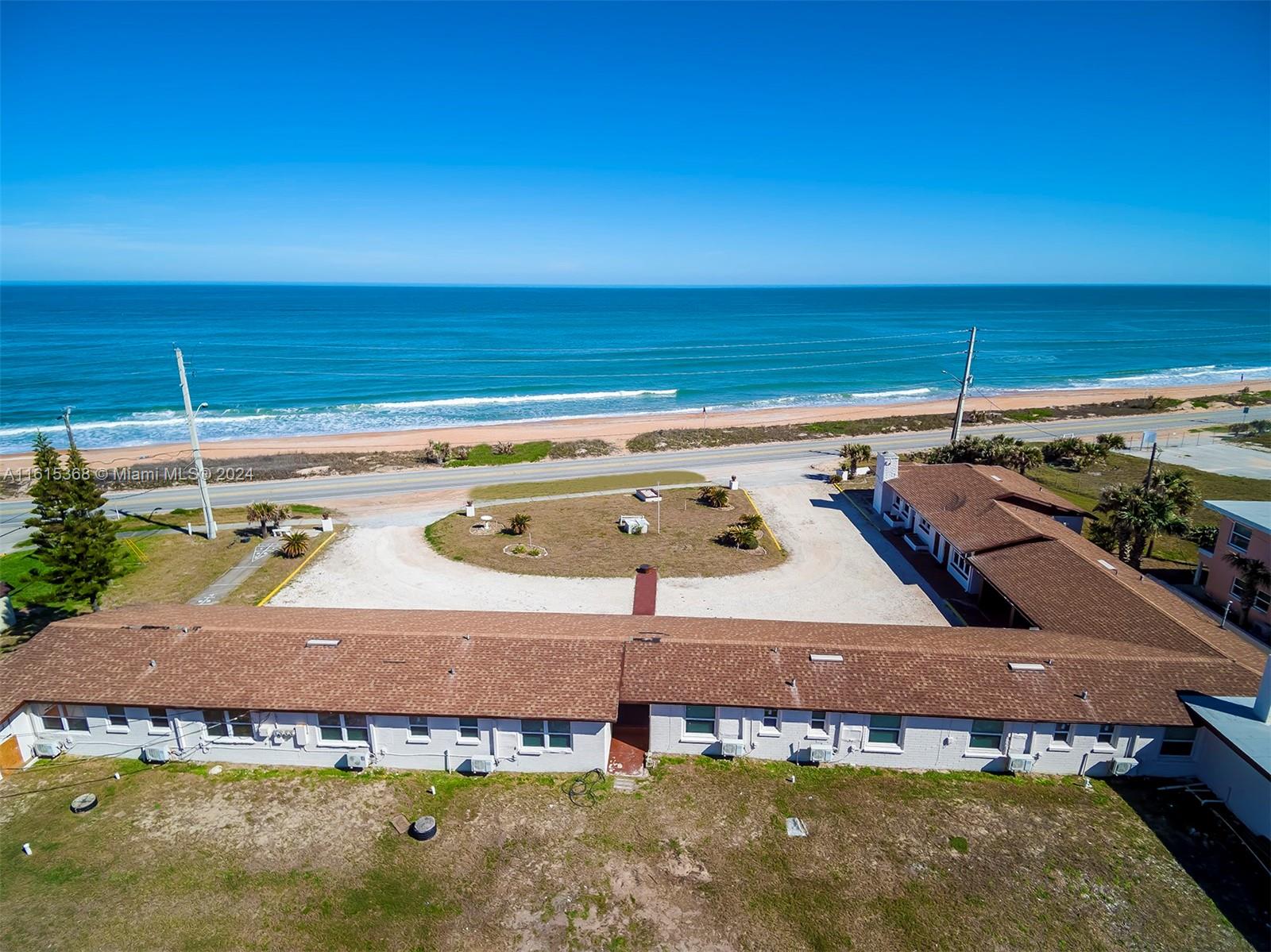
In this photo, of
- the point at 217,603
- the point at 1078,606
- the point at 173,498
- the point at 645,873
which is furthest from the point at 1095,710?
the point at 173,498

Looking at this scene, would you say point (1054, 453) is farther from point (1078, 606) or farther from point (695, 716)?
point (695, 716)

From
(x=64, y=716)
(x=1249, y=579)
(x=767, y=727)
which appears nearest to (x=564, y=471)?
(x=767, y=727)

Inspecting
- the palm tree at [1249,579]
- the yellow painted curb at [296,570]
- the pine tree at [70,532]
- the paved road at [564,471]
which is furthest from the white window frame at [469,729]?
the palm tree at [1249,579]

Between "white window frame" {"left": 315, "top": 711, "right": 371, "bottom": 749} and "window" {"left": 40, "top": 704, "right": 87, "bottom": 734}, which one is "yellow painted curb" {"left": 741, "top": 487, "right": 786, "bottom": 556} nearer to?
"white window frame" {"left": 315, "top": 711, "right": 371, "bottom": 749}

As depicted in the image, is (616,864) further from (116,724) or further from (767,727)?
(116,724)

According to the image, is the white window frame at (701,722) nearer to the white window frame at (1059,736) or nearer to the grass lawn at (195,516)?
the white window frame at (1059,736)

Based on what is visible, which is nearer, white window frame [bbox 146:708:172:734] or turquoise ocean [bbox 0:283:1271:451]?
white window frame [bbox 146:708:172:734]

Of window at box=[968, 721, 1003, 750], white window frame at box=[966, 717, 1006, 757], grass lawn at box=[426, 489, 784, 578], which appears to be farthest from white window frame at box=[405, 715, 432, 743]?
window at box=[968, 721, 1003, 750]

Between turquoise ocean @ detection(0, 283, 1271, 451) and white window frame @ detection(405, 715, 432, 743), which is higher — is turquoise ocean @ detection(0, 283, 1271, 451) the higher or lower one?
the higher one
